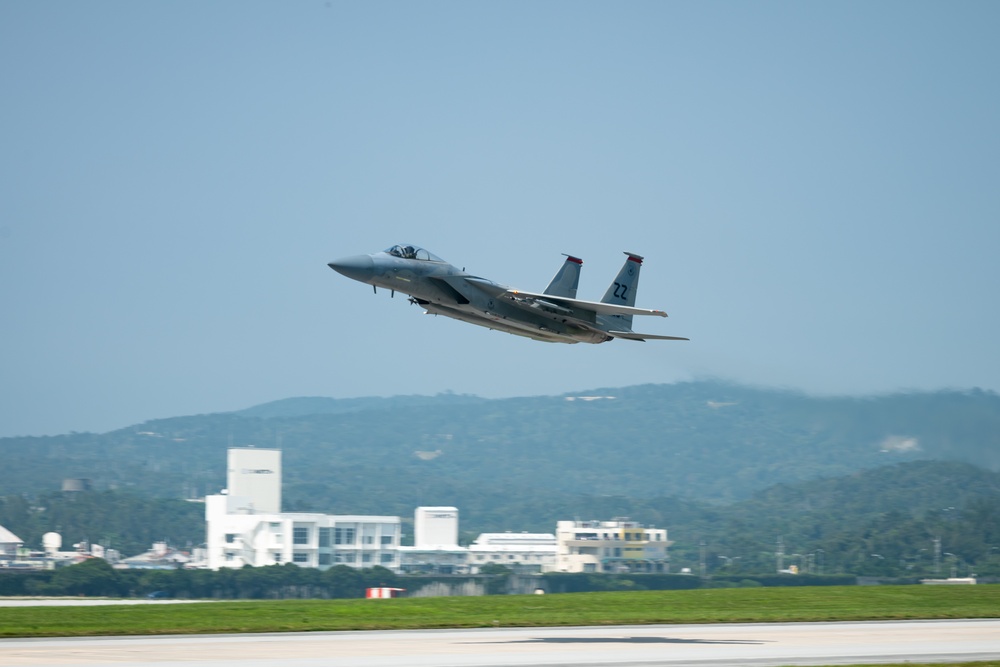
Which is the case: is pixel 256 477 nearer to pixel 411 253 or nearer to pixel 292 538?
pixel 292 538

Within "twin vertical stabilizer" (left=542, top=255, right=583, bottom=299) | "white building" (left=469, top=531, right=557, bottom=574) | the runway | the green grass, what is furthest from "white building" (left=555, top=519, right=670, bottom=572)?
the runway

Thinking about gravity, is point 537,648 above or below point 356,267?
below

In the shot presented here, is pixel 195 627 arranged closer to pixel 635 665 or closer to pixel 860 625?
pixel 635 665

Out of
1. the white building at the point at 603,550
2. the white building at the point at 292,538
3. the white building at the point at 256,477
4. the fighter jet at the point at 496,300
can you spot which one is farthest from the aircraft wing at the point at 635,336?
the white building at the point at 256,477

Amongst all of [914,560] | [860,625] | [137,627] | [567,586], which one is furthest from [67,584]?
[914,560]

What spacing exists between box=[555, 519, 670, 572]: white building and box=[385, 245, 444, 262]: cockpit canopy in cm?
12436

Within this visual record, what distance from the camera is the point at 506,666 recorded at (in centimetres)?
2603

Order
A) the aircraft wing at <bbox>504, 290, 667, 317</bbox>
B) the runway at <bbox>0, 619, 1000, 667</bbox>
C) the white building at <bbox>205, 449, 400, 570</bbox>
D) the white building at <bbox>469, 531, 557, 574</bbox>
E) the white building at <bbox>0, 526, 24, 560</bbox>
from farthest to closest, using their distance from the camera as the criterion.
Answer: the white building at <bbox>469, 531, 557, 574</bbox> < the white building at <bbox>0, 526, 24, 560</bbox> < the white building at <bbox>205, 449, 400, 570</bbox> < the aircraft wing at <bbox>504, 290, 667, 317</bbox> < the runway at <bbox>0, 619, 1000, 667</bbox>

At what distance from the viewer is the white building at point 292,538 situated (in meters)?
138

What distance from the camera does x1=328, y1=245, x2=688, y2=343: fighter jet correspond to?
125 feet

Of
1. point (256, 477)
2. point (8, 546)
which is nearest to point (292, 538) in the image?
point (256, 477)

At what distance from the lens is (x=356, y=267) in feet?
122

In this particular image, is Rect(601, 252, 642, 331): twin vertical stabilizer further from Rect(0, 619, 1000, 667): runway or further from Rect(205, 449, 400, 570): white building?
Rect(205, 449, 400, 570): white building

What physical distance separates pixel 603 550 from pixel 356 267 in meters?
129
